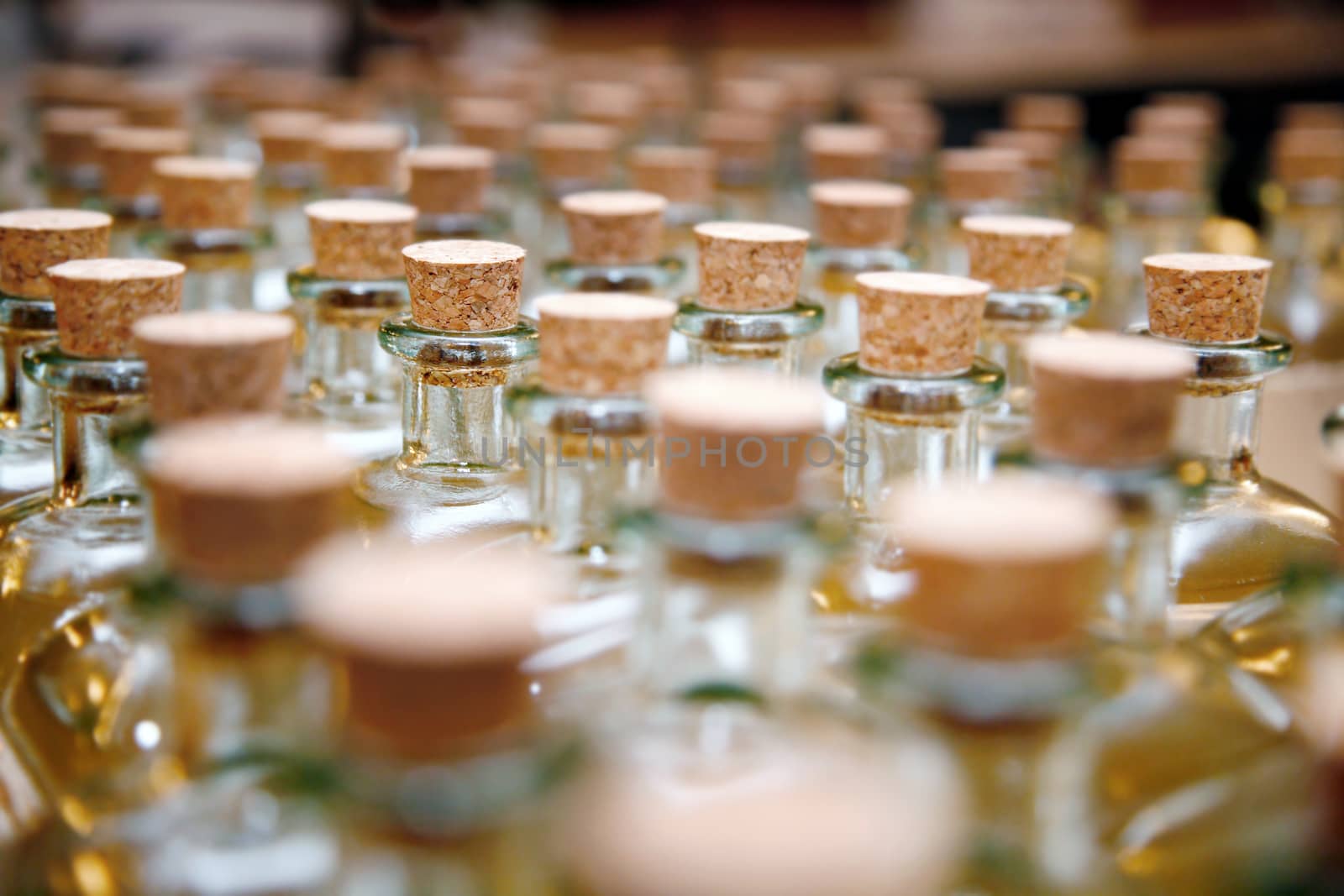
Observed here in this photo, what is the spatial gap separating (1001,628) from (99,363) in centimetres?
45

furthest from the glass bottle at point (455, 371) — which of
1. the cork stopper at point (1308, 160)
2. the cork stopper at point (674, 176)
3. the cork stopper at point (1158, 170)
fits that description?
the cork stopper at point (1308, 160)

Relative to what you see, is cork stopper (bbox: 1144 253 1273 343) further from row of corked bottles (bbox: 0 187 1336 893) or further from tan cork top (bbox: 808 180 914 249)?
tan cork top (bbox: 808 180 914 249)

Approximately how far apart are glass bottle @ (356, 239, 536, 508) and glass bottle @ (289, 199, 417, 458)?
71 mm

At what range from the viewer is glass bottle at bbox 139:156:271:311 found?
3.43 ft

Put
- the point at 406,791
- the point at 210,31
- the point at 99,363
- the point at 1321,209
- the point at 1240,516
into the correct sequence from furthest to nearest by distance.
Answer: the point at 210,31
the point at 1321,209
the point at 1240,516
the point at 99,363
the point at 406,791

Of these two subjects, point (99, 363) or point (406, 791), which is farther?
point (99, 363)

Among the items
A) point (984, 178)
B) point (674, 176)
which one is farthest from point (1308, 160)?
point (674, 176)

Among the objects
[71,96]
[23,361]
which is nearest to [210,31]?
[71,96]

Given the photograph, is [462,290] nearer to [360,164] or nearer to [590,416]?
[590,416]

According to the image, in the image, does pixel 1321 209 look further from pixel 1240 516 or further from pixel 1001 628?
pixel 1001 628

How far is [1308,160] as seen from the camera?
60.3 inches

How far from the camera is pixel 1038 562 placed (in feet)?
1.47

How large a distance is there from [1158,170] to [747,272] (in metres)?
0.72

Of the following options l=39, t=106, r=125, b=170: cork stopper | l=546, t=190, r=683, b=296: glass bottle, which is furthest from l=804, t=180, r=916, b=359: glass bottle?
l=39, t=106, r=125, b=170: cork stopper
